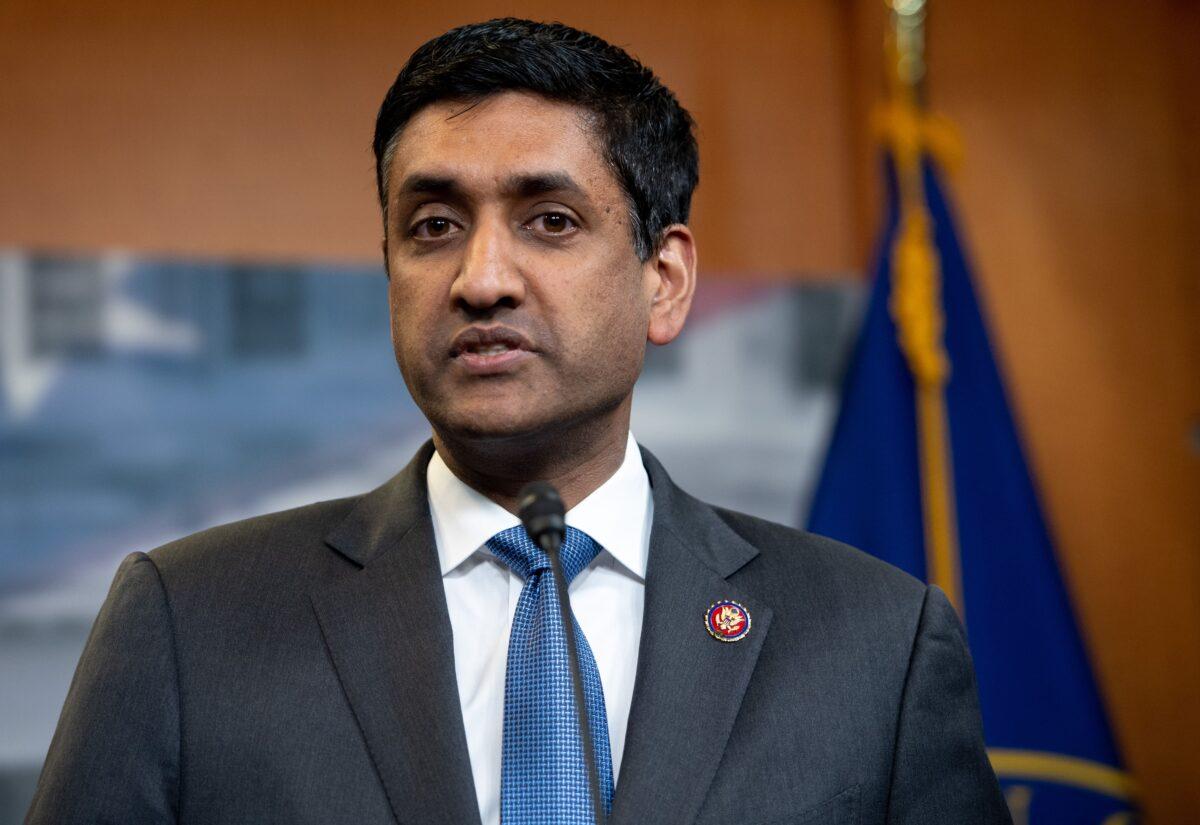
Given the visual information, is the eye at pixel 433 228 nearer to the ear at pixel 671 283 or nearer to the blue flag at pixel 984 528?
the ear at pixel 671 283

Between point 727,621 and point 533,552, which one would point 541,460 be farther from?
point 727,621

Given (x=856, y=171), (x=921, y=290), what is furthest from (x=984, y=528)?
(x=856, y=171)

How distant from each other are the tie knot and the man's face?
12cm

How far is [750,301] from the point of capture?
3.12 metres

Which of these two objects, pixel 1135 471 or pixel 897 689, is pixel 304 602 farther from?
pixel 1135 471

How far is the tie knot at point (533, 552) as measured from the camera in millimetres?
1449

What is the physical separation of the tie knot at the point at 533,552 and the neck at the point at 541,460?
66 mm

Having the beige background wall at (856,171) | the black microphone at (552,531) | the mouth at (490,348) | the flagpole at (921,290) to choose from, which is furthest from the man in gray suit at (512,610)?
the beige background wall at (856,171)

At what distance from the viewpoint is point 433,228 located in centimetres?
150

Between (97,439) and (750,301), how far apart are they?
4.78ft

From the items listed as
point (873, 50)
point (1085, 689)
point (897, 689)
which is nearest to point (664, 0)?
point (873, 50)

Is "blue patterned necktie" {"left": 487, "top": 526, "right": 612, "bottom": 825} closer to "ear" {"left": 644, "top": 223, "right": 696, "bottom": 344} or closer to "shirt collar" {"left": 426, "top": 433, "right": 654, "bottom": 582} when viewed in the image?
"shirt collar" {"left": 426, "top": 433, "right": 654, "bottom": 582}

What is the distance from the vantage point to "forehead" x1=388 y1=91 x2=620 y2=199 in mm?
1477

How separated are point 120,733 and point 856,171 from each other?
8.06 ft
